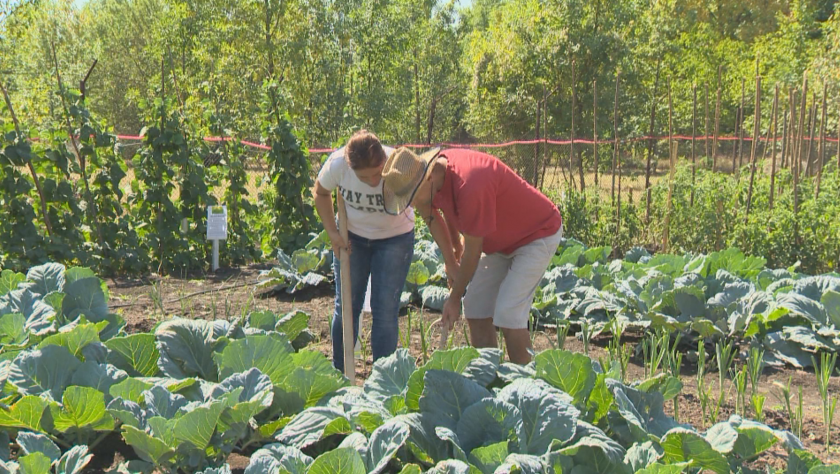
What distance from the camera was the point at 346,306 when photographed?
340cm

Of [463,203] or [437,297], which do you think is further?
[437,297]

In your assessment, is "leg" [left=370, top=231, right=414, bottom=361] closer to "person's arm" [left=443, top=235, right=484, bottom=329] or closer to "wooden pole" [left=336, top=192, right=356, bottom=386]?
"wooden pole" [left=336, top=192, right=356, bottom=386]

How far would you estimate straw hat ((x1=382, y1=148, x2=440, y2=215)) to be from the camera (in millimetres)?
2867

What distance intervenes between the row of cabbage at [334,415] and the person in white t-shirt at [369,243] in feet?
2.90

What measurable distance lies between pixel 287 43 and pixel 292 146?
10.6m

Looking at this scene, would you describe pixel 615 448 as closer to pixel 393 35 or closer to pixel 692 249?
pixel 692 249

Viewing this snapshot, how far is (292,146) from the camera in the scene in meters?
7.10

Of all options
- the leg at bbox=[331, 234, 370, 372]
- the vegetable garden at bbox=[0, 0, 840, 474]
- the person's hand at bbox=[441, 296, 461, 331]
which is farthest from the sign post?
the person's hand at bbox=[441, 296, 461, 331]

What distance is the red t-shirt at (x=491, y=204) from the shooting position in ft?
9.97

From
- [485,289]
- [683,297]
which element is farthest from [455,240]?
[683,297]

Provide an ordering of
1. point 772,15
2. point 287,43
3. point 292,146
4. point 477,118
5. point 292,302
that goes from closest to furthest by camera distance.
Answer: point 292,302, point 292,146, point 287,43, point 477,118, point 772,15

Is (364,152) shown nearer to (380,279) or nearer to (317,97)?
(380,279)

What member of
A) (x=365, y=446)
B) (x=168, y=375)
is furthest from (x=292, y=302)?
(x=365, y=446)

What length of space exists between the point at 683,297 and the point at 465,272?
6.79ft
